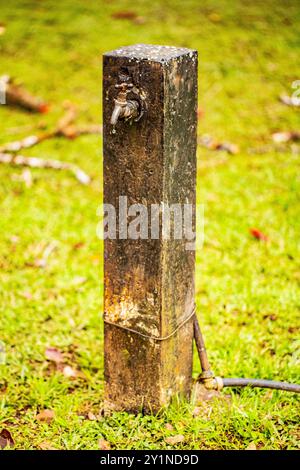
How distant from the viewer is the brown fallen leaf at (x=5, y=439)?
255 centimetres

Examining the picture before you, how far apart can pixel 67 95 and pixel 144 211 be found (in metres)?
4.40

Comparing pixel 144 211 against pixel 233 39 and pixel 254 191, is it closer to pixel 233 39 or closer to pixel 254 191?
pixel 254 191

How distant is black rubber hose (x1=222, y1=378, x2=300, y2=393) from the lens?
2.64 meters

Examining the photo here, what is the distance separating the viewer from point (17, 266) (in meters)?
4.04

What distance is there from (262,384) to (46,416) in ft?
3.13

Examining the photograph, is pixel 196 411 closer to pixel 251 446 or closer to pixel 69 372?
pixel 251 446

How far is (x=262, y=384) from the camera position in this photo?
8.80ft

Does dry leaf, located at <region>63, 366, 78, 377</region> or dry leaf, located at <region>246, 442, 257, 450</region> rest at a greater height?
dry leaf, located at <region>63, 366, 78, 377</region>

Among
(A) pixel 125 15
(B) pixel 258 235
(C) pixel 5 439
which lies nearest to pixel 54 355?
(C) pixel 5 439

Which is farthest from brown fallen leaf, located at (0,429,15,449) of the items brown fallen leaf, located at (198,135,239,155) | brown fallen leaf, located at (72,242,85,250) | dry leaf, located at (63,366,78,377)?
brown fallen leaf, located at (198,135,239,155)

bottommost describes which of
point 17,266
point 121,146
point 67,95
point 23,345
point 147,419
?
point 147,419

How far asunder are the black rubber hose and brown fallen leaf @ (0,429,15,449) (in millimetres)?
925

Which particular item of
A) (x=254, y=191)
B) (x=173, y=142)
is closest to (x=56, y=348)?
(x=173, y=142)

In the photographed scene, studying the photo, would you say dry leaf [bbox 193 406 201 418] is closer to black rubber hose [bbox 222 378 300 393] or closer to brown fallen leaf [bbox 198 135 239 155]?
black rubber hose [bbox 222 378 300 393]
